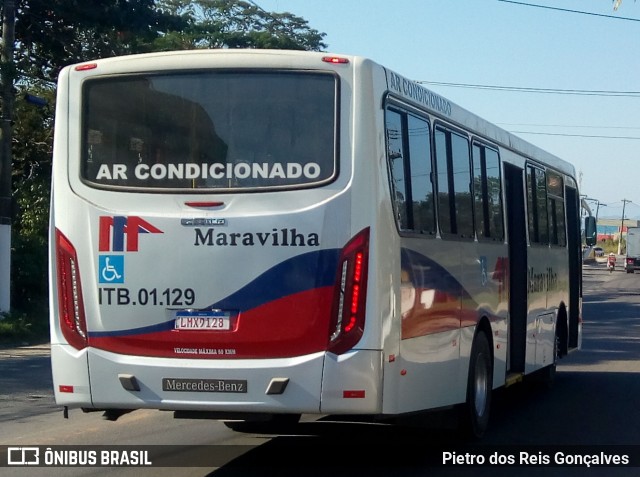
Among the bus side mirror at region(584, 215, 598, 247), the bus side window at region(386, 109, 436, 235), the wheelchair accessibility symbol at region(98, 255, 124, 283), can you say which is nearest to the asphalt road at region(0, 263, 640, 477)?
the wheelchair accessibility symbol at region(98, 255, 124, 283)

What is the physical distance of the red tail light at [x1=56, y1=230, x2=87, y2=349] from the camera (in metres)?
7.96

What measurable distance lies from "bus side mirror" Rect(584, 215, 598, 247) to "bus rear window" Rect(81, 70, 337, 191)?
11.0 meters

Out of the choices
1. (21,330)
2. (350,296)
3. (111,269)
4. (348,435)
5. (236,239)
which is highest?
(236,239)

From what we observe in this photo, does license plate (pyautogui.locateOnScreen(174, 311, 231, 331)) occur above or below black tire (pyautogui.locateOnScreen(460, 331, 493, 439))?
above

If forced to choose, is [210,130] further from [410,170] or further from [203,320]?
[410,170]

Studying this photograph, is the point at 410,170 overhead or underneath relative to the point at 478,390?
overhead

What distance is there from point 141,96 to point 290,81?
3.79ft

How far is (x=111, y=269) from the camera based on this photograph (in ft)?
25.9

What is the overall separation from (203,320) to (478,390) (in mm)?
3699

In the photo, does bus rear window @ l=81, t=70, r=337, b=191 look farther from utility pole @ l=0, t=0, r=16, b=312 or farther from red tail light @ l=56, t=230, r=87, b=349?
utility pole @ l=0, t=0, r=16, b=312

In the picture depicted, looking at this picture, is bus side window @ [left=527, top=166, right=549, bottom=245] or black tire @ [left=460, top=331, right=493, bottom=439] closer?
black tire @ [left=460, top=331, right=493, bottom=439]

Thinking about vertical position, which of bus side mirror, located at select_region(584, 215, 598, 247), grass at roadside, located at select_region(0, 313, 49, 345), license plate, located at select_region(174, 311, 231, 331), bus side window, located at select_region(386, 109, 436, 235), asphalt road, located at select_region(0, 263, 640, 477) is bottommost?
asphalt road, located at select_region(0, 263, 640, 477)

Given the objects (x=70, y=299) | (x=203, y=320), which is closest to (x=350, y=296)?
(x=203, y=320)

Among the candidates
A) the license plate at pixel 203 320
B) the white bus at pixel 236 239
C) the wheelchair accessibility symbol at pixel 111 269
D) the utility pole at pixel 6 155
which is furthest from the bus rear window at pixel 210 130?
the utility pole at pixel 6 155
